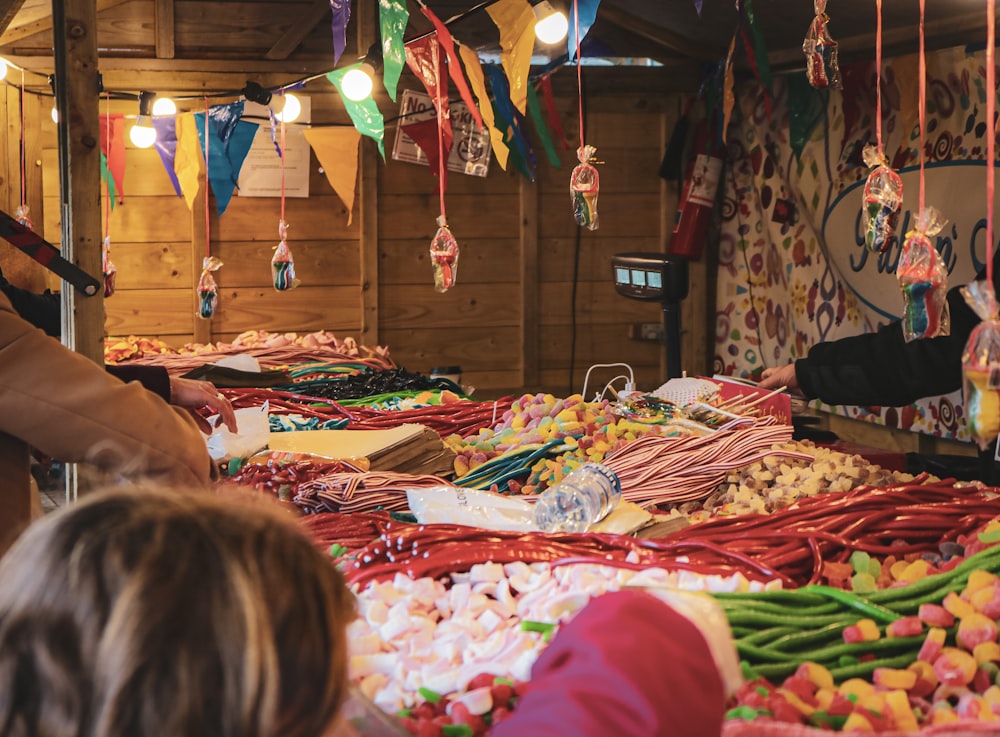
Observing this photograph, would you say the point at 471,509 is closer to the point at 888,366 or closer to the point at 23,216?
the point at 888,366

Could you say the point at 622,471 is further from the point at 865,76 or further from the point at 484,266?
the point at 484,266

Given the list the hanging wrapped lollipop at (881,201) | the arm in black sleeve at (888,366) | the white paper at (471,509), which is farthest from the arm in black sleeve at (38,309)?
the hanging wrapped lollipop at (881,201)

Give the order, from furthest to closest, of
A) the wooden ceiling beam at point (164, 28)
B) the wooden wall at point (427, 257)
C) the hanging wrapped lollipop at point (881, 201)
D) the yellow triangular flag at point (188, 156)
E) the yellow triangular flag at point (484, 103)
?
the wooden wall at point (427, 257) < the wooden ceiling beam at point (164, 28) < the yellow triangular flag at point (188, 156) < the yellow triangular flag at point (484, 103) < the hanging wrapped lollipop at point (881, 201)

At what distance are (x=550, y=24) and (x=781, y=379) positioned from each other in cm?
140

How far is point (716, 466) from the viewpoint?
7.85ft

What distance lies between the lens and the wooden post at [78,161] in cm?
258

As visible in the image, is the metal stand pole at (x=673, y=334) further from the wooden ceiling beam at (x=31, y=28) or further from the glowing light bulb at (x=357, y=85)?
the wooden ceiling beam at (x=31, y=28)

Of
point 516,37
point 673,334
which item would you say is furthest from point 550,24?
point 673,334

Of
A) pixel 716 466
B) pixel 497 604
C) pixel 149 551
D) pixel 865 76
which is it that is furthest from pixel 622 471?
pixel 865 76

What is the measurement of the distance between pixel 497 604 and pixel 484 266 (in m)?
5.07

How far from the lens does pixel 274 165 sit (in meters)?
6.31

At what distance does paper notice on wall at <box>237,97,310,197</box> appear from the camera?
624cm

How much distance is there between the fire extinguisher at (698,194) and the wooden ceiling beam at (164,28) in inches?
115

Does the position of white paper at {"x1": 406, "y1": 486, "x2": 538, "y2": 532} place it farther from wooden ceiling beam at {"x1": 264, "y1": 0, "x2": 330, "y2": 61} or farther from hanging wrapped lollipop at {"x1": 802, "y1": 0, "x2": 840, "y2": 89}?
wooden ceiling beam at {"x1": 264, "y1": 0, "x2": 330, "y2": 61}
